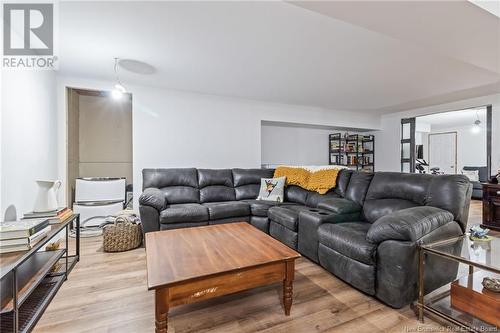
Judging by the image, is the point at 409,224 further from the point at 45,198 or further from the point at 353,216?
the point at 45,198

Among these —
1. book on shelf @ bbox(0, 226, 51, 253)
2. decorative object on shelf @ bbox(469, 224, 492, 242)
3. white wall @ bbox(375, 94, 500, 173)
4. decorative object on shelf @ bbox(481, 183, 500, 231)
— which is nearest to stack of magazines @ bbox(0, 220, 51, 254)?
book on shelf @ bbox(0, 226, 51, 253)

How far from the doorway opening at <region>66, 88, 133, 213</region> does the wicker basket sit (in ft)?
3.92

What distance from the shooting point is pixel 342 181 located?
307 centimetres

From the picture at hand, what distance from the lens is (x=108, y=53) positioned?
105 inches

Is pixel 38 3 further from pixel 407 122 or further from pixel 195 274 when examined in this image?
pixel 407 122

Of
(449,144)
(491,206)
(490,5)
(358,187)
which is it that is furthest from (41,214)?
(449,144)

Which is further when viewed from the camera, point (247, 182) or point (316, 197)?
point (247, 182)

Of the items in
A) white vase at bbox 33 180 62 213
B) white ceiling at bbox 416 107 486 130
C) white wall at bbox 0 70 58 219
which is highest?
white ceiling at bbox 416 107 486 130

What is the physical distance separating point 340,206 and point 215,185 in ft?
6.45

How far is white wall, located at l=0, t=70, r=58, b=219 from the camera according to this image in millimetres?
2027

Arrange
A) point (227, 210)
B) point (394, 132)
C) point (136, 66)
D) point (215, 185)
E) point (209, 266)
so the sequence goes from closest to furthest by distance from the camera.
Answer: point (209, 266)
point (136, 66)
point (227, 210)
point (215, 185)
point (394, 132)

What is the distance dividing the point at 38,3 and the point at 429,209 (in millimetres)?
3483

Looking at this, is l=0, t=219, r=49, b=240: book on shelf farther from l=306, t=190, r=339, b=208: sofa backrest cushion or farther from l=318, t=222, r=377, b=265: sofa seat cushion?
l=306, t=190, r=339, b=208: sofa backrest cushion
